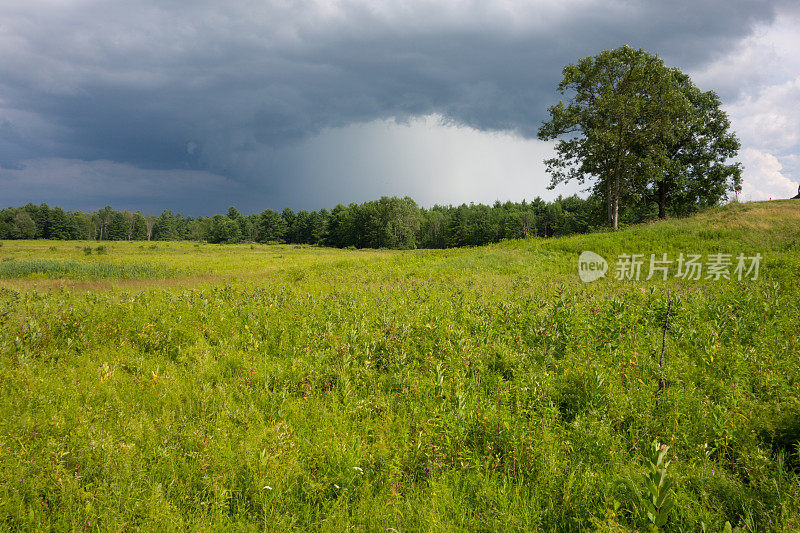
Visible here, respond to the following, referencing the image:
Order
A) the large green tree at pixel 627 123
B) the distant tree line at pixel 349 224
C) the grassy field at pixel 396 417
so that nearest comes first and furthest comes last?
the grassy field at pixel 396 417, the large green tree at pixel 627 123, the distant tree line at pixel 349 224

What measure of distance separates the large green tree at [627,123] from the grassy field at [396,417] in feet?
82.6

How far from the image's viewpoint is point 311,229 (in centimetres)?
13562

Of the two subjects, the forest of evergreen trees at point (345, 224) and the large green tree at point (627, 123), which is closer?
the large green tree at point (627, 123)

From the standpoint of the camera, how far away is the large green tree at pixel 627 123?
2766 cm

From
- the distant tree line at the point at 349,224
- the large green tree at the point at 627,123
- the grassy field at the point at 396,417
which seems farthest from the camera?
the distant tree line at the point at 349,224

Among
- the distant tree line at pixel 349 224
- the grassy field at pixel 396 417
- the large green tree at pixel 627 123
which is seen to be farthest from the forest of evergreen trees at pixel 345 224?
the grassy field at pixel 396 417

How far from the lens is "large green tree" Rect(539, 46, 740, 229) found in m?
27.7

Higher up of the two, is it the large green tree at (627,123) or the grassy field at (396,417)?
the large green tree at (627,123)

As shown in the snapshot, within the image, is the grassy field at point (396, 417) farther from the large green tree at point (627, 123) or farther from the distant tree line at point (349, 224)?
the distant tree line at point (349, 224)

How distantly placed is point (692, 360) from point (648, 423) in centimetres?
256

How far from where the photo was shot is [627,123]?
27766 millimetres

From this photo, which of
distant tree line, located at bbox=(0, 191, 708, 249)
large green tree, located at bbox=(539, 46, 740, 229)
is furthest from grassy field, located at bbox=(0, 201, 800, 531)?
distant tree line, located at bbox=(0, 191, 708, 249)

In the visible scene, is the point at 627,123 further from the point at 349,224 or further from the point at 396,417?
the point at 349,224

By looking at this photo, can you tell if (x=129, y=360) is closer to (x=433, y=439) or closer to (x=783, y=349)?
(x=433, y=439)
